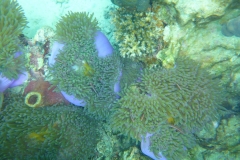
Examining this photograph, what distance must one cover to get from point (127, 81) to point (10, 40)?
2.26m

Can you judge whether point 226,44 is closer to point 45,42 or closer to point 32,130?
point 45,42

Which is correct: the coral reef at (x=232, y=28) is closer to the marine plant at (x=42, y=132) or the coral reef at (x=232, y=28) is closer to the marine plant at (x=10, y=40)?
the marine plant at (x=42, y=132)

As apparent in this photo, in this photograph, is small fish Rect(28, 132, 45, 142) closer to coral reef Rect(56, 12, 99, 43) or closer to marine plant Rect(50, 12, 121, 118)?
marine plant Rect(50, 12, 121, 118)

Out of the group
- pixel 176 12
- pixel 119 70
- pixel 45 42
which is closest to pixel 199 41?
pixel 176 12

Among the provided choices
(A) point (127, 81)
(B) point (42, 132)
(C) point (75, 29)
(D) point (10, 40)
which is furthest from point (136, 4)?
(B) point (42, 132)

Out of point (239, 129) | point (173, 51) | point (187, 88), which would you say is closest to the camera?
point (187, 88)

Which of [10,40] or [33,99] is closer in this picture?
[10,40]

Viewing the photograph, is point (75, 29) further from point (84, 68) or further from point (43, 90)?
point (43, 90)

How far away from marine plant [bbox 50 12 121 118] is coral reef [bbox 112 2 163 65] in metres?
0.38

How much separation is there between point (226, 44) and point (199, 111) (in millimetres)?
1491

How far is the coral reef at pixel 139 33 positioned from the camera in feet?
12.0

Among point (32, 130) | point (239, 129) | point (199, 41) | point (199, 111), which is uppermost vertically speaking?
point (199, 41)

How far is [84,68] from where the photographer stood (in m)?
3.37

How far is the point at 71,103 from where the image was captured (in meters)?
3.93
